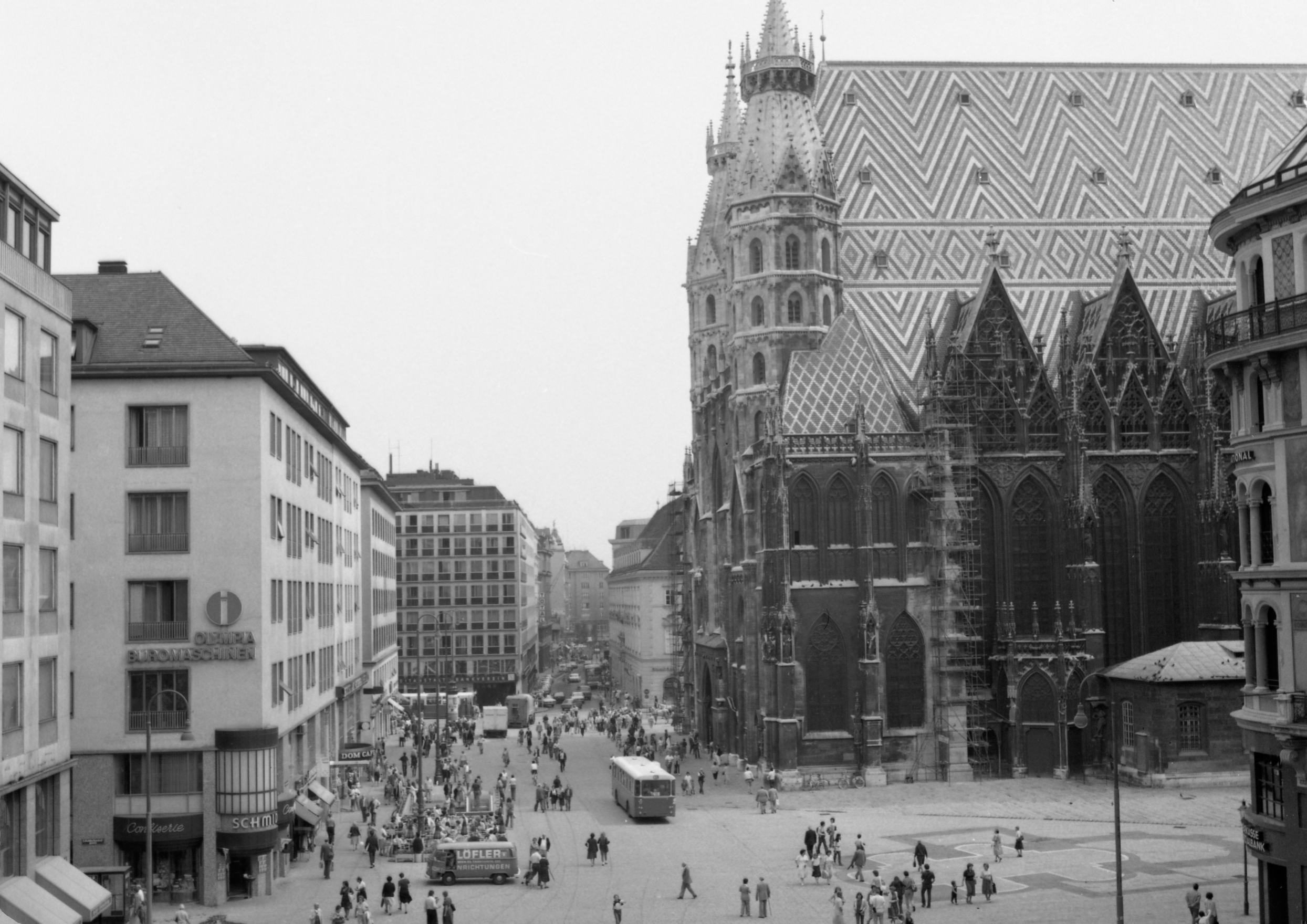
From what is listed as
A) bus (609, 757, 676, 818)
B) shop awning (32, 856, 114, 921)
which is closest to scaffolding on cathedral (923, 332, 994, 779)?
bus (609, 757, 676, 818)

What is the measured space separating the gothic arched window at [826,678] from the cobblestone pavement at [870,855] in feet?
11.5

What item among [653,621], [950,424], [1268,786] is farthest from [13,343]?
[653,621]

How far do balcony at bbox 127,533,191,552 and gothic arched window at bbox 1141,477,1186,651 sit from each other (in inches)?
1931

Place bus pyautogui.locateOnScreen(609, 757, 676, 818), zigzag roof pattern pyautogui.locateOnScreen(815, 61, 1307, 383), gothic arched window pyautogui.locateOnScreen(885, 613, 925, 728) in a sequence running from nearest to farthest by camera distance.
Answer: bus pyautogui.locateOnScreen(609, 757, 676, 818)
gothic arched window pyautogui.locateOnScreen(885, 613, 925, 728)
zigzag roof pattern pyautogui.locateOnScreen(815, 61, 1307, 383)

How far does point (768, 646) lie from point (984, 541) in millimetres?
12002

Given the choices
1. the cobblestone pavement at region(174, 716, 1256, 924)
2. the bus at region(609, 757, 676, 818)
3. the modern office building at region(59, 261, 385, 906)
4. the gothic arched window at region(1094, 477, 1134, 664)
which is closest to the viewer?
the cobblestone pavement at region(174, 716, 1256, 924)

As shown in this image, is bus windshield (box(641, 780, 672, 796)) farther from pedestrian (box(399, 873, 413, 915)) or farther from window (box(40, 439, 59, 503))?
window (box(40, 439, 59, 503))

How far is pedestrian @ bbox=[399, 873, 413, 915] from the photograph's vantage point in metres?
43.5

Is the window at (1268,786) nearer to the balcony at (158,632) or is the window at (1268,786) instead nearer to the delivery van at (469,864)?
the delivery van at (469,864)

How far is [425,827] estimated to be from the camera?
57125 millimetres

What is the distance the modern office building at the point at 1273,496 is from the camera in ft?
98.2

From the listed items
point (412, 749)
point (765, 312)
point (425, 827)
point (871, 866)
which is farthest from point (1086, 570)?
point (412, 749)

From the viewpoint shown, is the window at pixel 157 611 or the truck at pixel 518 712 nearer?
the window at pixel 157 611

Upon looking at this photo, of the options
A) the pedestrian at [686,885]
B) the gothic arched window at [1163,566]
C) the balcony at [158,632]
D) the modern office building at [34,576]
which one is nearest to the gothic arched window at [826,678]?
the gothic arched window at [1163,566]
